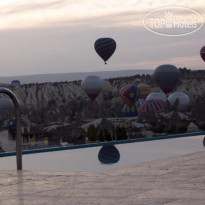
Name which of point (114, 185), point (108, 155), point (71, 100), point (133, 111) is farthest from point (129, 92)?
point (114, 185)

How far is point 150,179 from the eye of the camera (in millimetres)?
6125

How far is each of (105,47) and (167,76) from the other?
14.8ft

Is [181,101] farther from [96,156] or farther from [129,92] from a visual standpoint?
[96,156]

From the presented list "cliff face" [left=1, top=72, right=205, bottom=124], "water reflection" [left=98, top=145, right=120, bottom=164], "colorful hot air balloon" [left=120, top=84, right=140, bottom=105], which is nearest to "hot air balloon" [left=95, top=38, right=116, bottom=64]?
"colorful hot air balloon" [left=120, top=84, right=140, bottom=105]

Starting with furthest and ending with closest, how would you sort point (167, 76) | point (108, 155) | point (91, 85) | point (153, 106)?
1. point (153, 106)
2. point (91, 85)
3. point (167, 76)
4. point (108, 155)

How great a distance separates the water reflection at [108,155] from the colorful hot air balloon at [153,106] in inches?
1583

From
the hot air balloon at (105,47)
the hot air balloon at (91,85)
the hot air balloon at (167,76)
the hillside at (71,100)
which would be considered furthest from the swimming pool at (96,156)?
the hillside at (71,100)

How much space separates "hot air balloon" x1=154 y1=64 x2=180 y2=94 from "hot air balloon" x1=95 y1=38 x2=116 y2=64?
141 inches

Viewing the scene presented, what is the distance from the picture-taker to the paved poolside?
5.12 meters

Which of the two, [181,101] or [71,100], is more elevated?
[71,100]

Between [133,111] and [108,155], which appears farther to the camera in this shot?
[133,111]

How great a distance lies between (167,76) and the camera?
41.6m

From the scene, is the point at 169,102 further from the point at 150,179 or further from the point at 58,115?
the point at 150,179

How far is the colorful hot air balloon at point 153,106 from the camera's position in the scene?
50650 millimetres
